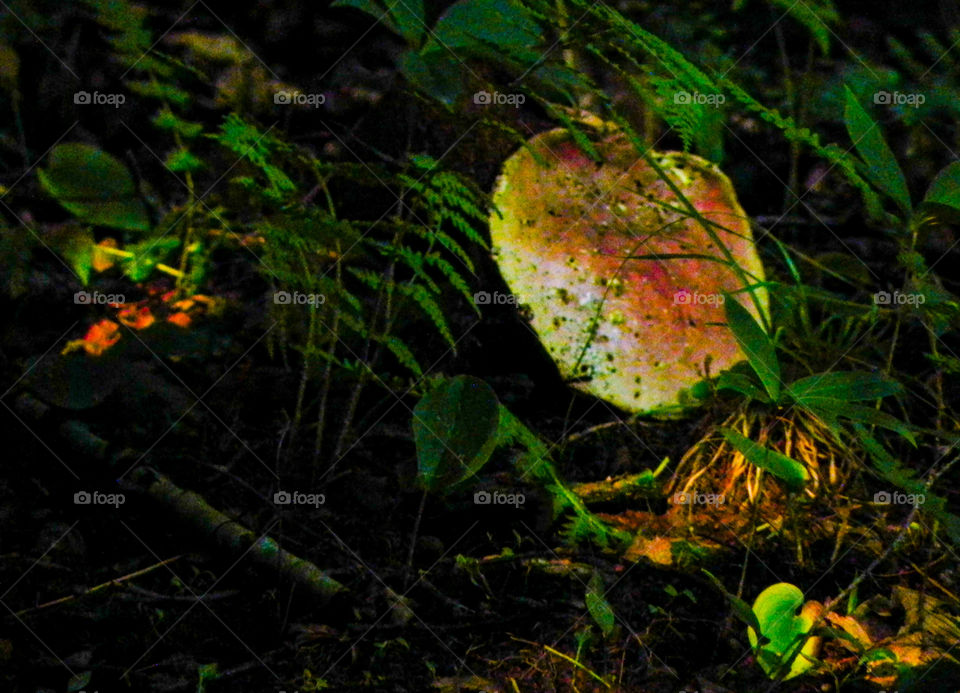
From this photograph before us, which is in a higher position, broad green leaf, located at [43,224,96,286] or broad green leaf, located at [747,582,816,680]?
broad green leaf, located at [43,224,96,286]

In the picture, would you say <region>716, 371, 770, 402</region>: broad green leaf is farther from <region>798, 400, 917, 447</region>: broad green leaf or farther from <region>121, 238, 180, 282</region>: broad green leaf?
<region>121, 238, 180, 282</region>: broad green leaf

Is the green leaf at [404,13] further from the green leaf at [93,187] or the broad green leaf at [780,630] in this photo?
the broad green leaf at [780,630]

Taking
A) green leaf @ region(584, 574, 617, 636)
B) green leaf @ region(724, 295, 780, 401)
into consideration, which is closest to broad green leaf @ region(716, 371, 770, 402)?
green leaf @ region(724, 295, 780, 401)

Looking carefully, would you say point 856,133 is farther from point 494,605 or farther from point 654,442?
point 494,605

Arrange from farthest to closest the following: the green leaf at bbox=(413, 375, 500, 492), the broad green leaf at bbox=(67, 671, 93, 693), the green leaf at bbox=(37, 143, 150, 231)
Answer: the green leaf at bbox=(37, 143, 150, 231), the green leaf at bbox=(413, 375, 500, 492), the broad green leaf at bbox=(67, 671, 93, 693)

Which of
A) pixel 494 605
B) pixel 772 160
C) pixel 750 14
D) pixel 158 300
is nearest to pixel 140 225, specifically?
pixel 158 300

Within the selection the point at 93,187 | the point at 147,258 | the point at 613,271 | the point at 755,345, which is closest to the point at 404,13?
the point at 755,345
